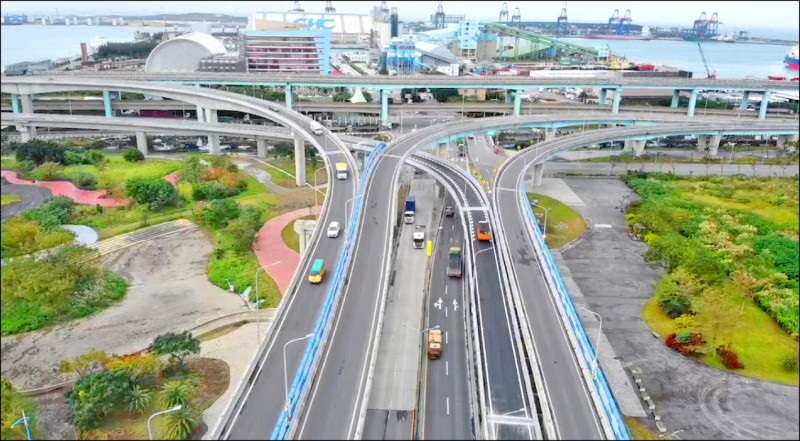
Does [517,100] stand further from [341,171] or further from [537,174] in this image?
[341,171]

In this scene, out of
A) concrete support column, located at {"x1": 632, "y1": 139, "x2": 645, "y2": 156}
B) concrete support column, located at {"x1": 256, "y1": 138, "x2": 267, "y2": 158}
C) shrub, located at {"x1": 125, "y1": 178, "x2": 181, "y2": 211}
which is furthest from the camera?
concrete support column, located at {"x1": 256, "y1": 138, "x2": 267, "y2": 158}

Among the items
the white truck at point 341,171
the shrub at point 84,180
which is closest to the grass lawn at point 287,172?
the white truck at point 341,171

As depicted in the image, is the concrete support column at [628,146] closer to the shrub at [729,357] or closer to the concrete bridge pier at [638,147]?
the concrete bridge pier at [638,147]

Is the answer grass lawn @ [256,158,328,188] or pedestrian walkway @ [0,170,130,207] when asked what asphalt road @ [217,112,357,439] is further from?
pedestrian walkway @ [0,170,130,207]

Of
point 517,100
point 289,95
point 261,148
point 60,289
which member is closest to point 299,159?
point 261,148

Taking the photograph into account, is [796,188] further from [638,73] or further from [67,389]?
[638,73]

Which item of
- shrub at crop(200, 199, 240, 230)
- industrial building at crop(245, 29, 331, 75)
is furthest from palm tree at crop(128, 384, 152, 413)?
industrial building at crop(245, 29, 331, 75)

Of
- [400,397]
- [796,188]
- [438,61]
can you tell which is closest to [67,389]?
[400,397]
